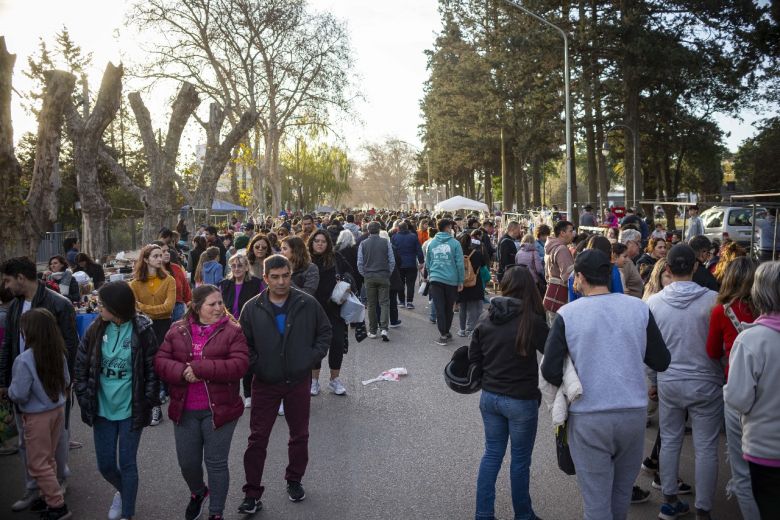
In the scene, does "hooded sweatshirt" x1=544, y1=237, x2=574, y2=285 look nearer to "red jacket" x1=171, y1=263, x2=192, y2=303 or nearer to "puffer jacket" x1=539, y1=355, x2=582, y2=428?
"red jacket" x1=171, y1=263, x2=192, y2=303

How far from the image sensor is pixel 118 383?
15.3 ft

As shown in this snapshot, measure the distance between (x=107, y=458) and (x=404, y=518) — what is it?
1.99 metres

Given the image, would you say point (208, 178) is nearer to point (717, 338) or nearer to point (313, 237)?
point (313, 237)

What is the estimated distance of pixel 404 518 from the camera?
15.7 feet

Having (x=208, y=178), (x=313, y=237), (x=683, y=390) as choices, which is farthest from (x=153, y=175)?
(x=683, y=390)

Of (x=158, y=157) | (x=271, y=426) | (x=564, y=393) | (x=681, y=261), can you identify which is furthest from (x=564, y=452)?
(x=158, y=157)

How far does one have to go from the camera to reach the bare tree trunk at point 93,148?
15.5 meters

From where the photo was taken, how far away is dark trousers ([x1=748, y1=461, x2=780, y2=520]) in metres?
3.52

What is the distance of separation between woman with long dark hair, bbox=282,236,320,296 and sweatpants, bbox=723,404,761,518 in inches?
168

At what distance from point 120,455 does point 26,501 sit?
105 cm

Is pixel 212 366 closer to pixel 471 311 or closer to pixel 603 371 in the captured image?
pixel 603 371

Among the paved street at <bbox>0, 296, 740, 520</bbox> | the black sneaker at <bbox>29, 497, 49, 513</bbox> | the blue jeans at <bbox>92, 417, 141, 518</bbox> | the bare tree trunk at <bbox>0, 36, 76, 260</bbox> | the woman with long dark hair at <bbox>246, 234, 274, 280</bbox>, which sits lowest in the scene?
the paved street at <bbox>0, 296, 740, 520</bbox>

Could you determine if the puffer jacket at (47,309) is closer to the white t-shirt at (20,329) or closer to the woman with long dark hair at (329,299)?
the white t-shirt at (20,329)

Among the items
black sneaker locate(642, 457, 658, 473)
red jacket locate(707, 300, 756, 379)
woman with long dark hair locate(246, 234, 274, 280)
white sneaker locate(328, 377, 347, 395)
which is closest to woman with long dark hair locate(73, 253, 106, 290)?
woman with long dark hair locate(246, 234, 274, 280)
